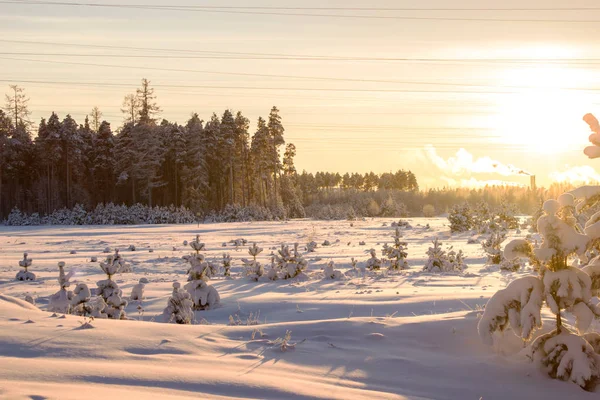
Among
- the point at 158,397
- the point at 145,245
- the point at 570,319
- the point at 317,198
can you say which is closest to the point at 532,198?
the point at 317,198

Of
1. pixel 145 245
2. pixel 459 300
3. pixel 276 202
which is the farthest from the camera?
pixel 276 202

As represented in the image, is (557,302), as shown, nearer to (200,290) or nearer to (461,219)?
(200,290)

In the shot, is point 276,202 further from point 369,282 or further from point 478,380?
point 478,380

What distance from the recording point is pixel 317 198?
354 ft

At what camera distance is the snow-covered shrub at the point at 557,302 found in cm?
555

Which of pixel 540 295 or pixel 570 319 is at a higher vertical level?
pixel 540 295

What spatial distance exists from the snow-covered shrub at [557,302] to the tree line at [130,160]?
59254 millimetres

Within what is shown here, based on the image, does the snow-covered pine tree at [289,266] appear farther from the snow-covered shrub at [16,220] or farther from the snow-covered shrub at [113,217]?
the snow-covered shrub at [16,220]

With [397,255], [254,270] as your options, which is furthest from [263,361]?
[397,255]

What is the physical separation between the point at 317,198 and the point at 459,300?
9699 centimetres

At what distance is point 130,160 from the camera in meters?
64.0

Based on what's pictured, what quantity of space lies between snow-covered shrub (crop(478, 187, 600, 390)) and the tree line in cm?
5925

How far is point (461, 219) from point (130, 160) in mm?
39886

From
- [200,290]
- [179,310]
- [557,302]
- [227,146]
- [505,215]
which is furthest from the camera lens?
[227,146]
